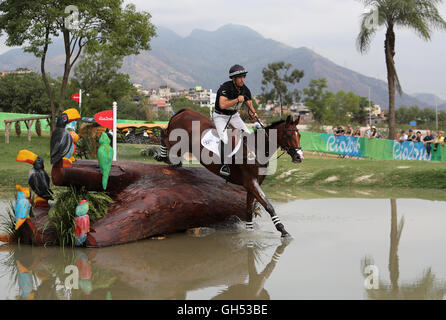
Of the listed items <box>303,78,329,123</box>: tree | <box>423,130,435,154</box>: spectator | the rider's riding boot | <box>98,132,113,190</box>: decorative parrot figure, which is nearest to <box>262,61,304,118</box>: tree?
<box>303,78,329,123</box>: tree

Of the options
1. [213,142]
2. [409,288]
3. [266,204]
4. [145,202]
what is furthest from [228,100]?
[409,288]

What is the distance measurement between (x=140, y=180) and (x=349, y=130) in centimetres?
1953

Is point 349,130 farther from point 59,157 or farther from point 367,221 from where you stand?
point 59,157

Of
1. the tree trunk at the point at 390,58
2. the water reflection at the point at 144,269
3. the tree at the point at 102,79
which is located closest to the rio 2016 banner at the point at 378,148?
the tree trunk at the point at 390,58

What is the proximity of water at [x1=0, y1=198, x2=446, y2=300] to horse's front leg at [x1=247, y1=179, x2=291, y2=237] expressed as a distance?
18 centimetres

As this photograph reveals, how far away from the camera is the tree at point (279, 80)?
82938mm

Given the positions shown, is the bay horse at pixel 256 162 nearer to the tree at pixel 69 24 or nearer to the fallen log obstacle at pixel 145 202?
the fallen log obstacle at pixel 145 202

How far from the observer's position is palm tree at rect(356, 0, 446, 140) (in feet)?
90.8

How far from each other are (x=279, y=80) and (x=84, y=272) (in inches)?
3204

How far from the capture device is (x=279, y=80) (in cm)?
8494
